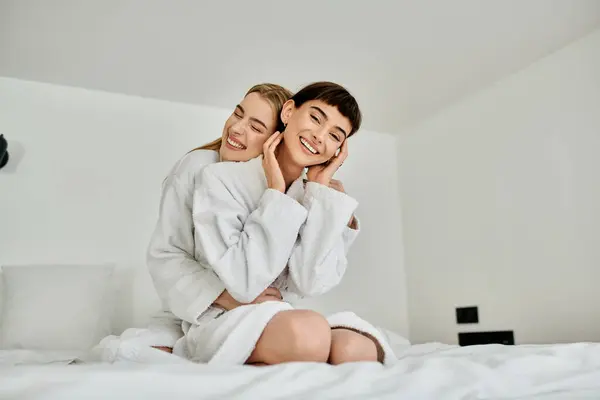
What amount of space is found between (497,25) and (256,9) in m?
0.91

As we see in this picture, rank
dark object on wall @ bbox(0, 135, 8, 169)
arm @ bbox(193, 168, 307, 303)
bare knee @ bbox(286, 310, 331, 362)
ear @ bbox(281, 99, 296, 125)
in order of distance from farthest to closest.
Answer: dark object on wall @ bbox(0, 135, 8, 169) → ear @ bbox(281, 99, 296, 125) → arm @ bbox(193, 168, 307, 303) → bare knee @ bbox(286, 310, 331, 362)

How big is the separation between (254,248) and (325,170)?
293 millimetres

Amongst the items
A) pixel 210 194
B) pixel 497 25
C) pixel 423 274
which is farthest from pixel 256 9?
pixel 423 274

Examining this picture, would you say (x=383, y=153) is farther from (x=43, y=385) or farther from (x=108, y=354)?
(x=43, y=385)

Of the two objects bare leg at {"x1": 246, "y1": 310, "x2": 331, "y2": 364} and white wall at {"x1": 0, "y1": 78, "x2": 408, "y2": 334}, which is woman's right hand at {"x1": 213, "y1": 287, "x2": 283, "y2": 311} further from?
white wall at {"x1": 0, "y1": 78, "x2": 408, "y2": 334}

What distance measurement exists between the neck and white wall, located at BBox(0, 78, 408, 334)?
1398 mm

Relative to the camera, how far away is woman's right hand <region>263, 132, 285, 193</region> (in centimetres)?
110

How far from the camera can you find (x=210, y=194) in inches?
42.1

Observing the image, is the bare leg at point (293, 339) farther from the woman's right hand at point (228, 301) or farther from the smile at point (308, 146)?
the smile at point (308, 146)

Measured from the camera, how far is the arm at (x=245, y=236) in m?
0.99

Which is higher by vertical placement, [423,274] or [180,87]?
[180,87]

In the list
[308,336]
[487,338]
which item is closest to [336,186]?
[308,336]

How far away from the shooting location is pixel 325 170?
1.21m

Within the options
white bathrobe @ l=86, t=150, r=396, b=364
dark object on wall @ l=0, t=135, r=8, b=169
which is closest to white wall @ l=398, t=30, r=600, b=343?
white bathrobe @ l=86, t=150, r=396, b=364
